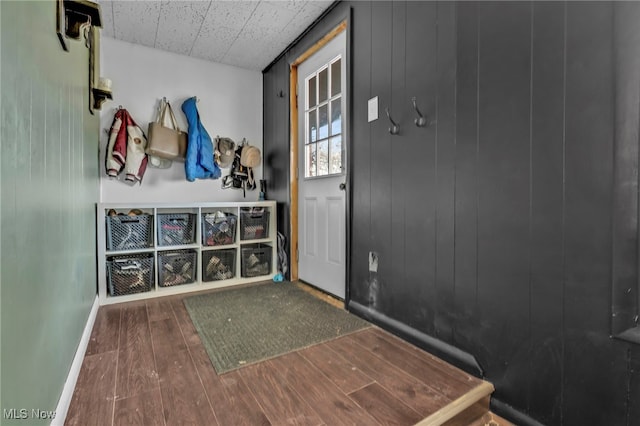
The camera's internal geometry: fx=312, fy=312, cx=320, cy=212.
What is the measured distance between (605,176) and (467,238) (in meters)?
0.53

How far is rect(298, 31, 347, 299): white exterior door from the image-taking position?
7.53ft

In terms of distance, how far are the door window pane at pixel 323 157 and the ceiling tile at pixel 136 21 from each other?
156 centimetres

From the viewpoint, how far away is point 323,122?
252cm

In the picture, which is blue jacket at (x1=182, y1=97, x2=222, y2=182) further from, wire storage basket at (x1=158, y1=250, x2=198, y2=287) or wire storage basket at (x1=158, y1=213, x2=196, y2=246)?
wire storage basket at (x1=158, y1=250, x2=198, y2=287)

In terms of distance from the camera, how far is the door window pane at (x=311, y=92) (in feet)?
8.72

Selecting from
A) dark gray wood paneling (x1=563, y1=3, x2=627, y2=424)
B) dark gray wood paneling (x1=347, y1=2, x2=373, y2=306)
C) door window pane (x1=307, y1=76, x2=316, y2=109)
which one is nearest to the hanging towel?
door window pane (x1=307, y1=76, x2=316, y2=109)

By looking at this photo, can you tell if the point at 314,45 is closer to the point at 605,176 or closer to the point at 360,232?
the point at 360,232

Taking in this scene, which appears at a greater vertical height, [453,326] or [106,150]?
[106,150]

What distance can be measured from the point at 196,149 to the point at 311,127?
1095 mm

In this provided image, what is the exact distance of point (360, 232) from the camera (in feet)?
6.72

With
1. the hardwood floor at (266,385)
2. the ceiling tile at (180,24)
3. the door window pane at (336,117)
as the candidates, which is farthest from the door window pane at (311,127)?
the hardwood floor at (266,385)

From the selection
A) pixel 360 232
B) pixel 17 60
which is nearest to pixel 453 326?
pixel 360 232

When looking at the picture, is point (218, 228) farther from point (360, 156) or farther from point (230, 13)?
point (230, 13)

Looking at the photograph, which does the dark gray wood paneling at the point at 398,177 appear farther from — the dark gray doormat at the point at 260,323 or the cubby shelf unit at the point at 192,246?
the cubby shelf unit at the point at 192,246
